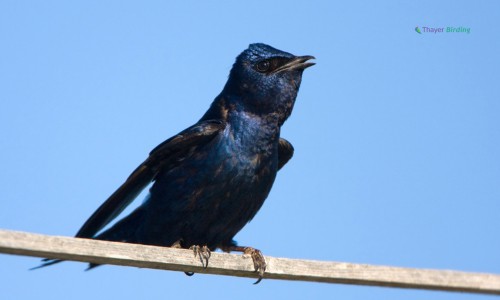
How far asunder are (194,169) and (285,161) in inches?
54.0

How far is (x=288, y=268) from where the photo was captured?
5266 mm

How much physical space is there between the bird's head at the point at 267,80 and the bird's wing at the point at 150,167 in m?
0.40

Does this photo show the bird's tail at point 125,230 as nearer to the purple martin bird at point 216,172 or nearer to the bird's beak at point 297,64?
the purple martin bird at point 216,172

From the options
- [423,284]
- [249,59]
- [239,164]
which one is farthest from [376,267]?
[249,59]

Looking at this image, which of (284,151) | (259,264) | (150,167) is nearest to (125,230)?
(150,167)

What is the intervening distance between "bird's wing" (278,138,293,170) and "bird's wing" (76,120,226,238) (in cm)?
97

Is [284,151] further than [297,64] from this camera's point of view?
Yes

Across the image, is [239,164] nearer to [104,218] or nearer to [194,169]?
[194,169]

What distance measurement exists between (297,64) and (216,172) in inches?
50.2

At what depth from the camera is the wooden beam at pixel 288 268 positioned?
4.75m

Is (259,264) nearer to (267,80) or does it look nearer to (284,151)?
(267,80)

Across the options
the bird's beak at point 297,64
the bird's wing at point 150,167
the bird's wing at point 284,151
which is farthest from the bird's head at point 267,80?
the bird's wing at point 284,151

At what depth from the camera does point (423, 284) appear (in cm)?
512

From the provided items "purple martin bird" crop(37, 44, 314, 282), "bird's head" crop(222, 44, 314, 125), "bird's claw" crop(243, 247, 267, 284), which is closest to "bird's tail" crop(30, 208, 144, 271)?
"purple martin bird" crop(37, 44, 314, 282)
